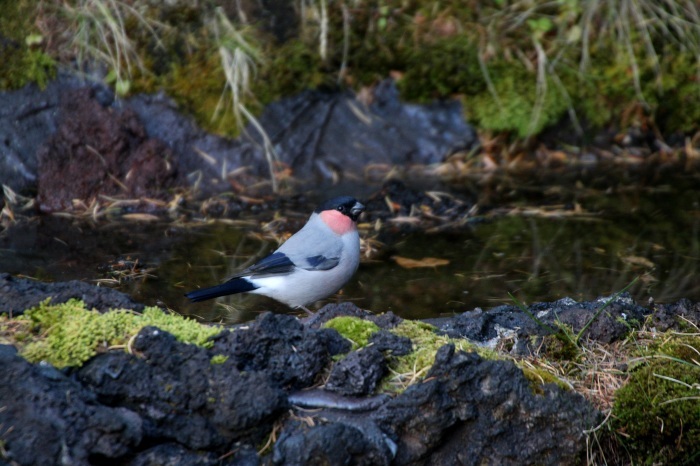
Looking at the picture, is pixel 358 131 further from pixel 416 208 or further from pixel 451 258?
pixel 451 258

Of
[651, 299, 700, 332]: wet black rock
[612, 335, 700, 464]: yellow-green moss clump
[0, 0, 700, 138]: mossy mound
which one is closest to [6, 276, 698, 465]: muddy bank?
[612, 335, 700, 464]: yellow-green moss clump

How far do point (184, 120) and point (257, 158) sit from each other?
2.21 ft

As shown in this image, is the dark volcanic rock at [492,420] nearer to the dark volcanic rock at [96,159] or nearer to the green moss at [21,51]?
the dark volcanic rock at [96,159]

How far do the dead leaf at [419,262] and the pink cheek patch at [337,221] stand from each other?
0.42 metres

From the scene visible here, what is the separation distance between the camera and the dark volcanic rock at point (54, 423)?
7.58 feet

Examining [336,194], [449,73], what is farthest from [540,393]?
[449,73]

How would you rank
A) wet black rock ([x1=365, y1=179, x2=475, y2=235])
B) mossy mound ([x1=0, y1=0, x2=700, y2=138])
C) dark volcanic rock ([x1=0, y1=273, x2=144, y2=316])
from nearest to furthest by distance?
dark volcanic rock ([x1=0, y1=273, x2=144, y2=316]) < wet black rock ([x1=365, y1=179, x2=475, y2=235]) < mossy mound ([x1=0, y1=0, x2=700, y2=138])

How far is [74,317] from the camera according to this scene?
112 inches

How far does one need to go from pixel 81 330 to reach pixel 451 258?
2739 mm

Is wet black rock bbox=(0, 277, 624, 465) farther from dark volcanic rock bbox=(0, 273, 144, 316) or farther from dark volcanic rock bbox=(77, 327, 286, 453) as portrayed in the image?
dark volcanic rock bbox=(0, 273, 144, 316)

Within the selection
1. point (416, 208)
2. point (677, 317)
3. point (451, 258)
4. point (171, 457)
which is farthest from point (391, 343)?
point (416, 208)

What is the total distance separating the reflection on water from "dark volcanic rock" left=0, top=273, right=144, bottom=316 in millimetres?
1041

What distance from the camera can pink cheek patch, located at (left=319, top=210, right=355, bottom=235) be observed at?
4.64 m

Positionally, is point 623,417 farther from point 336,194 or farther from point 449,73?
point 449,73
